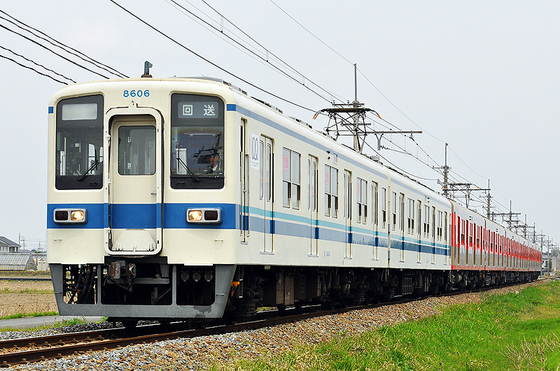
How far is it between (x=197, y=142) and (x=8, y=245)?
329ft

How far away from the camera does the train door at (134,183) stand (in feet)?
32.3

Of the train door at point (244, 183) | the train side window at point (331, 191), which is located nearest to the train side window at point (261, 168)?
the train door at point (244, 183)

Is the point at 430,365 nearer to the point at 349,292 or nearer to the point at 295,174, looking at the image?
the point at 295,174

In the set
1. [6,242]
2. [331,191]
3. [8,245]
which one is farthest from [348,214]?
[6,242]

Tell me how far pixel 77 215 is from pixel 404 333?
5202 millimetres

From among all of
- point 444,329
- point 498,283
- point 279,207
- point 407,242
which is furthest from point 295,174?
point 498,283

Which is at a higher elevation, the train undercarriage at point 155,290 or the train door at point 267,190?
the train door at point 267,190

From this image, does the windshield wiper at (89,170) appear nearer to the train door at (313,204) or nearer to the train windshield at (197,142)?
the train windshield at (197,142)

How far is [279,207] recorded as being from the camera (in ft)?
38.2

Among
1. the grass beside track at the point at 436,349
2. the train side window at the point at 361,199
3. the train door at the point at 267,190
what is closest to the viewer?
the grass beside track at the point at 436,349

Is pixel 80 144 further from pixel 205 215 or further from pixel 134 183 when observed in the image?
pixel 205 215

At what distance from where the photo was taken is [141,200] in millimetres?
9992

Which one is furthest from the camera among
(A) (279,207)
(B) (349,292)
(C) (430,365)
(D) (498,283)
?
(D) (498,283)

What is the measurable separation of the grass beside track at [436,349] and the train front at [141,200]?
1.82 metres
